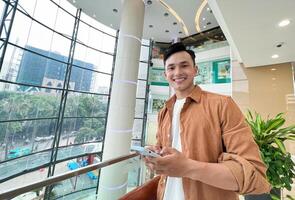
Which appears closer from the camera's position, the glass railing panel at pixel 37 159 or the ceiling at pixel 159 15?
the glass railing panel at pixel 37 159

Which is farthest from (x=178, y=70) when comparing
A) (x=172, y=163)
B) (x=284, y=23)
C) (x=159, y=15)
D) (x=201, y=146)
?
(x=159, y=15)

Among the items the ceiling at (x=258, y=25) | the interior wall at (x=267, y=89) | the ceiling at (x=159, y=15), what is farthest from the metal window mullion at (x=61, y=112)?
the interior wall at (x=267, y=89)

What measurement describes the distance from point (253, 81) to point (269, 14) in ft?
8.72

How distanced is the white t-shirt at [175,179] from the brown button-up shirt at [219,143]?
49mm

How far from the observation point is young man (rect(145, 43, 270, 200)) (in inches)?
25.0

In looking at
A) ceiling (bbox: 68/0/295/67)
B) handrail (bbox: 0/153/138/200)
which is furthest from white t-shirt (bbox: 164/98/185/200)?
ceiling (bbox: 68/0/295/67)

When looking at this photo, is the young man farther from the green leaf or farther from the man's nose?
the green leaf

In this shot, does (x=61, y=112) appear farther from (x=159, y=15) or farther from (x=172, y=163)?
(x=172, y=163)

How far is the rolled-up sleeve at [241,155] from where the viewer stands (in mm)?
625

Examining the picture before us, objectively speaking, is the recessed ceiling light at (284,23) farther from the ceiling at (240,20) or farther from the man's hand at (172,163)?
the man's hand at (172,163)

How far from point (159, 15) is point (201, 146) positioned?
6.64 meters

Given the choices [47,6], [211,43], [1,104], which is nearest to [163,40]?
[211,43]

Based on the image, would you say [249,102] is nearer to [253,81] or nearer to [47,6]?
[253,81]

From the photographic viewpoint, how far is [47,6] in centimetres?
Answer: 508
